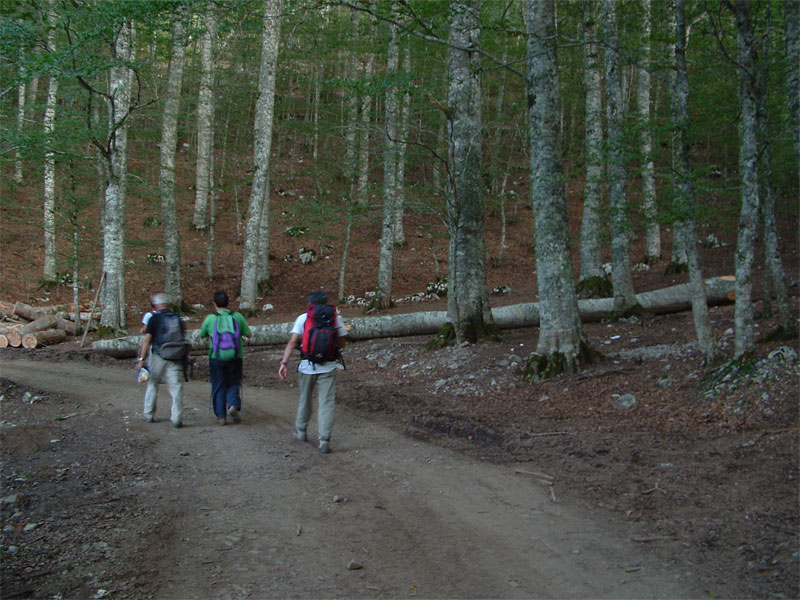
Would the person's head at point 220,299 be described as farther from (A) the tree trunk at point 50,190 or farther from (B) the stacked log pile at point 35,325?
(B) the stacked log pile at point 35,325

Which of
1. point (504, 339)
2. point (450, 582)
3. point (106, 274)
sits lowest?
point (450, 582)

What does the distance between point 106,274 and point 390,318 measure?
27.2ft

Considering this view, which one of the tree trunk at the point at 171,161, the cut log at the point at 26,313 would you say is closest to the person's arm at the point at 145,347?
the tree trunk at the point at 171,161

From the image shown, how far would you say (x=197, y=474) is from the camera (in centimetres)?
651

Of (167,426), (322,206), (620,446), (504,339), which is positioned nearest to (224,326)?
(167,426)

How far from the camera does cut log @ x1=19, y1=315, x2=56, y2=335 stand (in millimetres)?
18111

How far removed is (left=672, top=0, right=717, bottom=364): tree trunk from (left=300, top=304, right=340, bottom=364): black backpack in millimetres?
4734

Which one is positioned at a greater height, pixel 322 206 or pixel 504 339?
pixel 322 206

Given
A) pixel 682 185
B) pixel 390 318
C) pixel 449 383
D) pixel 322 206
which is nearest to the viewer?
pixel 682 185

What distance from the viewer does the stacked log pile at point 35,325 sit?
17.6 meters

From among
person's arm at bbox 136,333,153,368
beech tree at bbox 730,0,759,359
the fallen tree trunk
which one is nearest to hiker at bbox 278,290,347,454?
person's arm at bbox 136,333,153,368

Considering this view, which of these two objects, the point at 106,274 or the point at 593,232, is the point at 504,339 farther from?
the point at 106,274

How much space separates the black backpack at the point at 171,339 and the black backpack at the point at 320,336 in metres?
2.38

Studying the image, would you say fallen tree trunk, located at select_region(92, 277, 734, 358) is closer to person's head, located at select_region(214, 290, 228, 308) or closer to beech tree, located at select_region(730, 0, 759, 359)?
person's head, located at select_region(214, 290, 228, 308)
